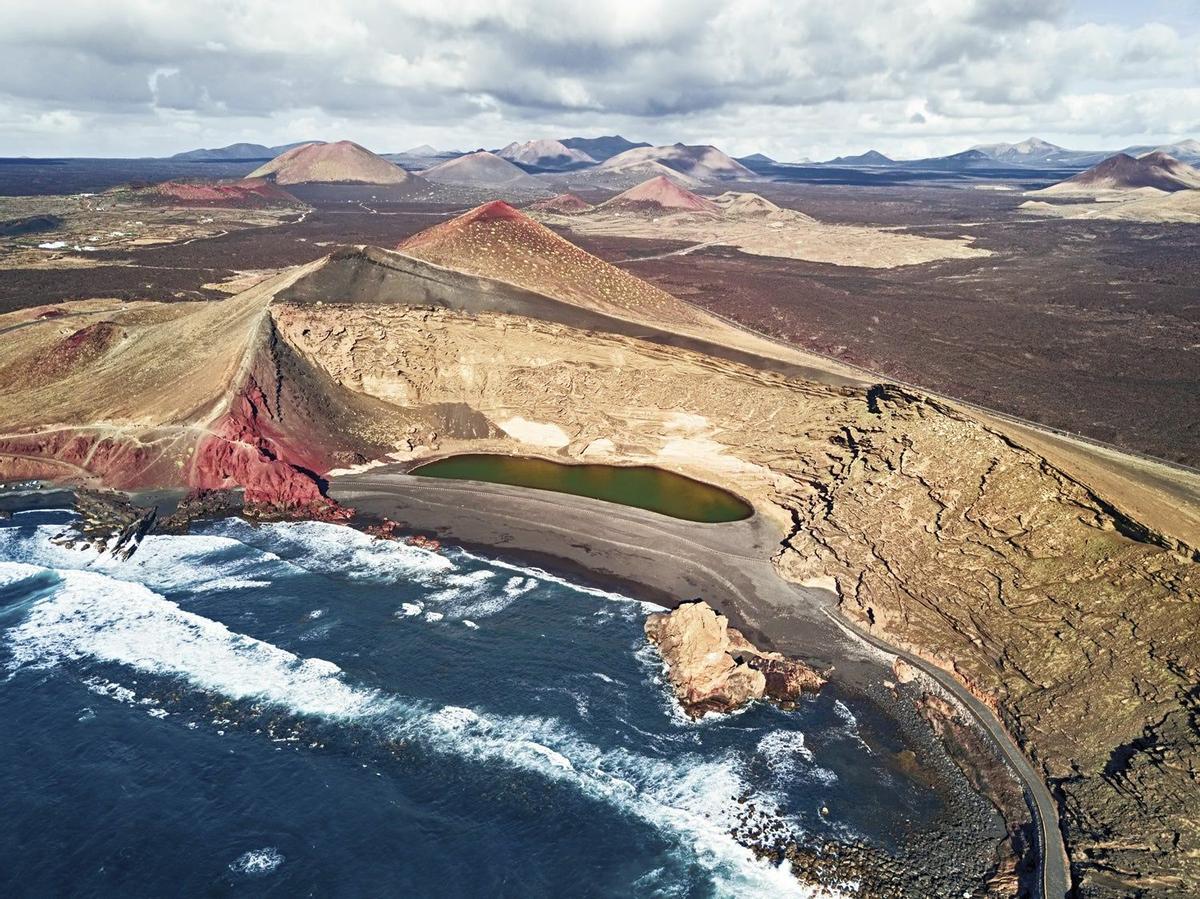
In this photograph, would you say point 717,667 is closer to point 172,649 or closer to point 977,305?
point 172,649

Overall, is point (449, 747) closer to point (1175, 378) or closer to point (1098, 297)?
point (1175, 378)

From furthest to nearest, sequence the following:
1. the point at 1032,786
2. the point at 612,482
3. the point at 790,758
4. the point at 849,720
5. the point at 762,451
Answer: the point at 612,482, the point at 762,451, the point at 849,720, the point at 790,758, the point at 1032,786

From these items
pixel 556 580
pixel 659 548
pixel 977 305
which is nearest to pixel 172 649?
pixel 556 580

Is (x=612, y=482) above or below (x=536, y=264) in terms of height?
below

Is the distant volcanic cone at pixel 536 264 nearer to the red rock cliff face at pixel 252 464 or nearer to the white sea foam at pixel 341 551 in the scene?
the red rock cliff face at pixel 252 464

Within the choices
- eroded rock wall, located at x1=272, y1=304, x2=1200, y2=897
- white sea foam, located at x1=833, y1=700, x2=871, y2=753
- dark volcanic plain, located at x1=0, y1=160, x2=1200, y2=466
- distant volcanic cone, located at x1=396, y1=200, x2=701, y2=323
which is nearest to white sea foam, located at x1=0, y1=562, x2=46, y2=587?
eroded rock wall, located at x1=272, y1=304, x2=1200, y2=897
